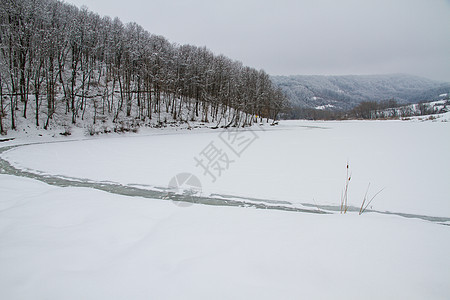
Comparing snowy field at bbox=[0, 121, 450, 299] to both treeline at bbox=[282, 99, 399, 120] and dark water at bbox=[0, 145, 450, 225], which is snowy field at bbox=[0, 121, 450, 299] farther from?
treeline at bbox=[282, 99, 399, 120]

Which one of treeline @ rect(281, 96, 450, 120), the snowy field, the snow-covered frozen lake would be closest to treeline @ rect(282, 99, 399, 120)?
treeline @ rect(281, 96, 450, 120)

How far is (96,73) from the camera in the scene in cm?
3728

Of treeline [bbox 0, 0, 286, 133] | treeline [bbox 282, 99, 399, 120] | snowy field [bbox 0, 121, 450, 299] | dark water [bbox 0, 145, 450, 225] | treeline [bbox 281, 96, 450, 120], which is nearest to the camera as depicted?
snowy field [bbox 0, 121, 450, 299]

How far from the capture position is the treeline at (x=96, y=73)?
23.0m

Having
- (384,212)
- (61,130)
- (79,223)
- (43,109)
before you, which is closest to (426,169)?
(384,212)

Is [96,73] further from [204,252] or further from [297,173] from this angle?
[204,252]

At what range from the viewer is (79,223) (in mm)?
3857

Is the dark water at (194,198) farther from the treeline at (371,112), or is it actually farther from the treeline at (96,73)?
the treeline at (371,112)

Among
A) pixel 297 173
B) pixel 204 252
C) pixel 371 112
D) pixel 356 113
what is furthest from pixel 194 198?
pixel 371 112

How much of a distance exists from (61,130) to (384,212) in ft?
93.3

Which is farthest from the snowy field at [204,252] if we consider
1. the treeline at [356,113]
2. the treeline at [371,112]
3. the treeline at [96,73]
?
the treeline at [356,113]

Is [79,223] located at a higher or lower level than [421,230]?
lower

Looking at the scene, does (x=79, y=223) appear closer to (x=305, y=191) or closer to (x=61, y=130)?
(x=305, y=191)

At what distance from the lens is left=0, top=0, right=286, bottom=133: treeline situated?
22984 mm
